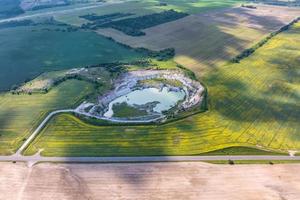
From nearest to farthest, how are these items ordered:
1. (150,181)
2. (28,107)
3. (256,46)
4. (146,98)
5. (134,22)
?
(150,181)
(28,107)
(146,98)
(256,46)
(134,22)

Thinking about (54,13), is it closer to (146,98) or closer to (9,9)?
(9,9)

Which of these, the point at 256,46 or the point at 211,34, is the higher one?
the point at 211,34

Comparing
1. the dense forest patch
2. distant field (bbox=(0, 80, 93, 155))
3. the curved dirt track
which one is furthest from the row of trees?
the curved dirt track

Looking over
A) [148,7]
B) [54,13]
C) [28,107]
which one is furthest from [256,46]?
[54,13]

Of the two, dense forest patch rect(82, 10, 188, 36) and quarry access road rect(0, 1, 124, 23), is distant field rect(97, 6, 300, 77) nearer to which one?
dense forest patch rect(82, 10, 188, 36)

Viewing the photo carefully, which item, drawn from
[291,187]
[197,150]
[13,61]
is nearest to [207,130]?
[197,150]
